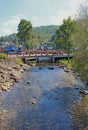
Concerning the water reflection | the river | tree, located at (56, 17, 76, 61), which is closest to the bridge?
tree, located at (56, 17, 76, 61)

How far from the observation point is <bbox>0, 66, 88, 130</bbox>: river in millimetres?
32250

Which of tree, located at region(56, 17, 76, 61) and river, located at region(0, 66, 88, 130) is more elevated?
tree, located at region(56, 17, 76, 61)

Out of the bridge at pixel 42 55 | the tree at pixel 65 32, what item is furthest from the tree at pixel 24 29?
the tree at pixel 65 32

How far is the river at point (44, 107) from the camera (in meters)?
32.2

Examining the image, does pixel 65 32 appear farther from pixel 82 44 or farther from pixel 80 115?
→ pixel 80 115

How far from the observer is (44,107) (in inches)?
1561

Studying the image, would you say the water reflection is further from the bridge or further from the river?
the bridge

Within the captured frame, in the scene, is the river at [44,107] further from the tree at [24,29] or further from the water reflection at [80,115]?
the tree at [24,29]

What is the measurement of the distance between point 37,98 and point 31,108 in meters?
6.35

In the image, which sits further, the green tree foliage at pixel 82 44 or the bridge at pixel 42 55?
the bridge at pixel 42 55

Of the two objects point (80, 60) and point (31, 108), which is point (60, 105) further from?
point (80, 60)

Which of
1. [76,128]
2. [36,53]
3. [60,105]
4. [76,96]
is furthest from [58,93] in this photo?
[36,53]

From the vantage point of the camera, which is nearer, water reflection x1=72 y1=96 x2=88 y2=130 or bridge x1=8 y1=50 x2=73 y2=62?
water reflection x1=72 y1=96 x2=88 y2=130

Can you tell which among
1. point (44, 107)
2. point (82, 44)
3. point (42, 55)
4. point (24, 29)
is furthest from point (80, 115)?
point (24, 29)
